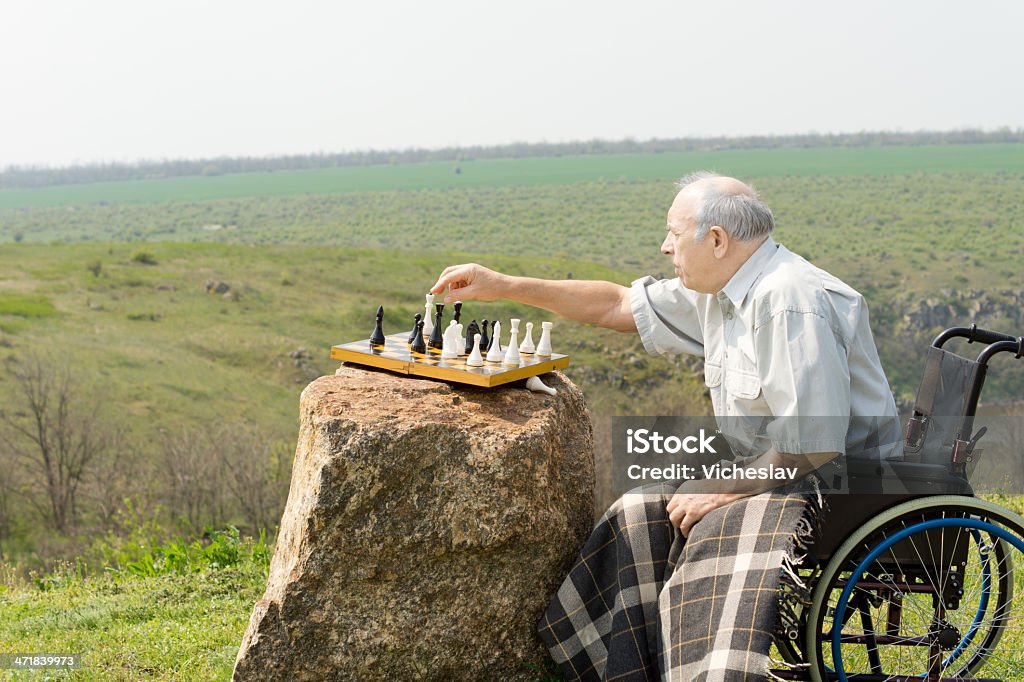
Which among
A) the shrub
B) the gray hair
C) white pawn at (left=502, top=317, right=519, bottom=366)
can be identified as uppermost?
the gray hair

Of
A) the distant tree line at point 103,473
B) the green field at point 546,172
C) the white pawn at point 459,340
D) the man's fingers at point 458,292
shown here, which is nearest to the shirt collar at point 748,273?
the white pawn at point 459,340

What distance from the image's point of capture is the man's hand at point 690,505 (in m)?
3.68

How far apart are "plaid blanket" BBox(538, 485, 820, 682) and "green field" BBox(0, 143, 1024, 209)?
87321 millimetres

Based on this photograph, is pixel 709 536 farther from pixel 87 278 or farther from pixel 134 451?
pixel 87 278

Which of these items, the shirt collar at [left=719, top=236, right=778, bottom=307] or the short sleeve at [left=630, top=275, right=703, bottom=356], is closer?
the shirt collar at [left=719, top=236, right=778, bottom=307]

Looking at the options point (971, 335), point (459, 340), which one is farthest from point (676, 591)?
point (971, 335)

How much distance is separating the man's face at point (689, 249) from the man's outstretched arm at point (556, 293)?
73 cm

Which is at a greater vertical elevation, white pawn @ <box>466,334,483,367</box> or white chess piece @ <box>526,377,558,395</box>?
white pawn @ <box>466,334,483,367</box>

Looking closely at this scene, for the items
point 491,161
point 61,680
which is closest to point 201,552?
point 61,680

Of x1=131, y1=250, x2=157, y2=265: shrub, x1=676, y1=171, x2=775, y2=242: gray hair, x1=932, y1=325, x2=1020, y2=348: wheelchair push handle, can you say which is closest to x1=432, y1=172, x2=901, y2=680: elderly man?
x1=676, y1=171, x2=775, y2=242: gray hair

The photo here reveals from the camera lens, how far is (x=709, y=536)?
11.8 ft

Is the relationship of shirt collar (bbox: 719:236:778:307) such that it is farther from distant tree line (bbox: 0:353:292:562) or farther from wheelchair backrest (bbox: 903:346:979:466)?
distant tree line (bbox: 0:353:292:562)

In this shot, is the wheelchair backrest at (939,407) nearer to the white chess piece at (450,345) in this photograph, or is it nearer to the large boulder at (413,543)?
the large boulder at (413,543)

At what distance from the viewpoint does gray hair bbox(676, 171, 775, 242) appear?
376 centimetres
